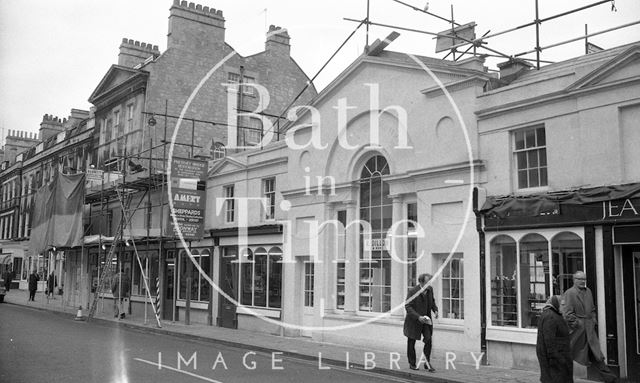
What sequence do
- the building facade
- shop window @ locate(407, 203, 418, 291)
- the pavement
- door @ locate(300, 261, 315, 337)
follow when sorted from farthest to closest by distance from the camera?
1. door @ locate(300, 261, 315, 337)
2. shop window @ locate(407, 203, 418, 291)
3. the pavement
4. the building facade

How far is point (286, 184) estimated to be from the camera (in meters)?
19.9

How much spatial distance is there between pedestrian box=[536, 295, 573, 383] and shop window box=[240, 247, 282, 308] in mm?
12300

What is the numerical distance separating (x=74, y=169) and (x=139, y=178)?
15.8m

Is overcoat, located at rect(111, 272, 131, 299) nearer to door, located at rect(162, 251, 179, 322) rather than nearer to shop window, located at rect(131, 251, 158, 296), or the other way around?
door, located at rect(162, 251, 179, 322)

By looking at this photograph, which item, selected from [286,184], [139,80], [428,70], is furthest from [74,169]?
[428,70]

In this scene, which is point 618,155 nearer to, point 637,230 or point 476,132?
point 637,230

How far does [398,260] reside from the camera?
609 inches

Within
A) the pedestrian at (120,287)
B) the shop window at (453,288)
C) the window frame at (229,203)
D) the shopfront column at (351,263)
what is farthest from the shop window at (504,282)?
the pedestrian at (120,287)

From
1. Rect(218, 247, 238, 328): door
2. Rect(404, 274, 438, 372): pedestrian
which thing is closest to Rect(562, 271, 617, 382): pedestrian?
Rect(404, 274, 438, 372): pedestrian

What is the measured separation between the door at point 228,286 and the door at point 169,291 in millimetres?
3490

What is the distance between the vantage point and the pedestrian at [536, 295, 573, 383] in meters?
7.84

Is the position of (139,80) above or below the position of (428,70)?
above

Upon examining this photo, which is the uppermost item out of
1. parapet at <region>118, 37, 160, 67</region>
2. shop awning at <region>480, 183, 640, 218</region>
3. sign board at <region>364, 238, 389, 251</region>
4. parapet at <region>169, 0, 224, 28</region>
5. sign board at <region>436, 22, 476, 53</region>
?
parapet at <region>169, 0, 224, 28</region>

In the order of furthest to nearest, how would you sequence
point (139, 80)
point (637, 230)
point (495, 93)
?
1. point (139, 80)
2. point (495, 93)
3. point (637, 230)
